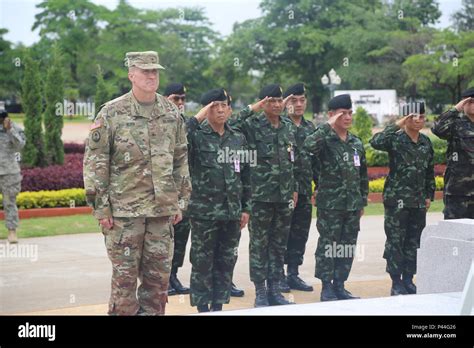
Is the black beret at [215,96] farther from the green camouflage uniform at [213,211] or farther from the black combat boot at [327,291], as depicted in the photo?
the black combat boot at [327,291]

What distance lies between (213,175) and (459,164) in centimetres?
297

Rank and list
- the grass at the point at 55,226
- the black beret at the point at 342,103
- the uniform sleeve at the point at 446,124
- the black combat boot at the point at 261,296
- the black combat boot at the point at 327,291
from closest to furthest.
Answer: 1. the black combat boot at the point at 261,296
2. the black combat boot at the point at 327,291
3. the black beret at the point at 342,103
4. the uniform sleeve at the point at 446,124
5. the grass at the point at 55,226

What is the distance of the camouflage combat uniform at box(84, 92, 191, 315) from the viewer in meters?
5.40

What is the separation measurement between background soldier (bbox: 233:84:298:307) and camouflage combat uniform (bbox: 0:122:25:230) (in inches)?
167

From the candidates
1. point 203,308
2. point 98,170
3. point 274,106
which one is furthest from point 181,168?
point 274,106

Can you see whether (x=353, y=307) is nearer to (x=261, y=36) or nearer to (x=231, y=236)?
(x=231, y=236)

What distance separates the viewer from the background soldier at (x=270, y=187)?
7.32 m

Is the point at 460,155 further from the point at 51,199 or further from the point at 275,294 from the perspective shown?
the point at 51,199

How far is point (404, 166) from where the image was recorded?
7.96 m

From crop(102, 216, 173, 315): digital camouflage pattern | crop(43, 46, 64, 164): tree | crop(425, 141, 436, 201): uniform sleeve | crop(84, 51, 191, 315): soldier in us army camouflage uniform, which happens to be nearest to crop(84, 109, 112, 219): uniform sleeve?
crop(84, 51, 191, 315): soldier in us army camouflage uniform

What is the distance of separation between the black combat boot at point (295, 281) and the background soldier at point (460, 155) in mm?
1677

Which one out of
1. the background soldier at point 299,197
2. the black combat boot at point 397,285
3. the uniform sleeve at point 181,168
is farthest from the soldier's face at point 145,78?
the black combat boot at point 397,285

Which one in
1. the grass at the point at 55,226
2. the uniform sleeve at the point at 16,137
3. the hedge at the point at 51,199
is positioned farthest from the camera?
the hedge at the point at 51,199
